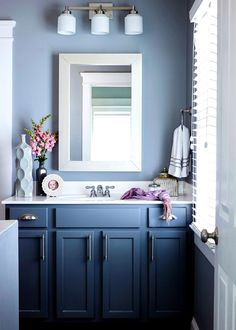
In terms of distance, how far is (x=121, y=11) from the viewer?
133 inches

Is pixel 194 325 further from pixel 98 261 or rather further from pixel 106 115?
pixel 106 115

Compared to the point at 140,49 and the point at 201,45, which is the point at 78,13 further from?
the point at 201,45

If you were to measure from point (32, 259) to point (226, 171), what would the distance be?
74.8 inches

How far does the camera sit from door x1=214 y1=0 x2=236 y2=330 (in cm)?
135

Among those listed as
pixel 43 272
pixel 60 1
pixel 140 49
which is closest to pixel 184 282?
pixel 43 272

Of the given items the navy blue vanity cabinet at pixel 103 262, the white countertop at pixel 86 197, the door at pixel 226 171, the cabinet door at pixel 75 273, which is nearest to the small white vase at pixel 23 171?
the white countertop at pixel 86 197

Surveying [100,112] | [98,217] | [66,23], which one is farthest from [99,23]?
[98,217]

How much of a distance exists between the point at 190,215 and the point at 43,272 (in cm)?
106

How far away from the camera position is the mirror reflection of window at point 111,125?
334 cm

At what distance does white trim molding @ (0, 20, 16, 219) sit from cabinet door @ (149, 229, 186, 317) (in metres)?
1.21

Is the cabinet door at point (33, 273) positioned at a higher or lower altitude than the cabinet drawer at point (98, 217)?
lower

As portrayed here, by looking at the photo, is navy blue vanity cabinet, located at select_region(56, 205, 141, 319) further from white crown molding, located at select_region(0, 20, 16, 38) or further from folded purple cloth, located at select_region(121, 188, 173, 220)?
white crown molding, located at select_region(0, 20, 16, 38)

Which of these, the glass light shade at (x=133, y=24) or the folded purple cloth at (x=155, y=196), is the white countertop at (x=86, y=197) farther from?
the glass light shade at (x=133, y=24)

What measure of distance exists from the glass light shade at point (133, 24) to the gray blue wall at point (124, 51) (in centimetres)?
13
